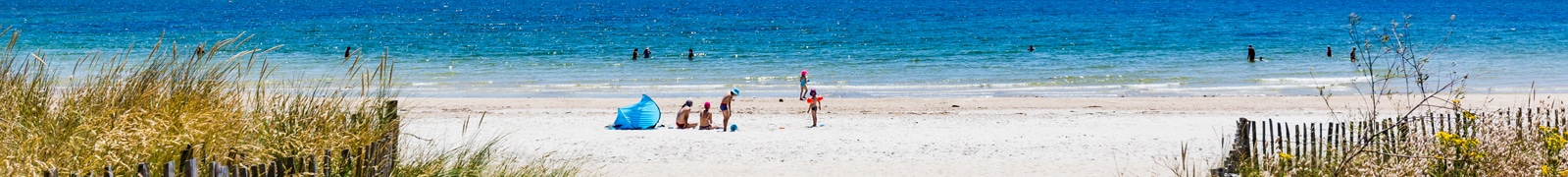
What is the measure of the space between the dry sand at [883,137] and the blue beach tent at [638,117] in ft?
0.98

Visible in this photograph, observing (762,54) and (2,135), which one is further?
(762,54)

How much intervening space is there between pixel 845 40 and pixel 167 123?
38.0 metres

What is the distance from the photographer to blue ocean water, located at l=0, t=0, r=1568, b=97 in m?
24.9

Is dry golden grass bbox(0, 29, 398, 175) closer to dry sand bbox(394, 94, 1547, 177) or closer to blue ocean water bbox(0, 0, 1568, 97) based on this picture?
dry sand bbox(394, 94, 1547, 177)

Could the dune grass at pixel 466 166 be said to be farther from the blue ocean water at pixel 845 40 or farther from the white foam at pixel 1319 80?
the white foam at pixel 1319 80

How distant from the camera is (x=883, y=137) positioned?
11391 millimetres

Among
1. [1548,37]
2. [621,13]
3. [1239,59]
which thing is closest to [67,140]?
[1239,59]

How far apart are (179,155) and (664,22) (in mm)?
52790

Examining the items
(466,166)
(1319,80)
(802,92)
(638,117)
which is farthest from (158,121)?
(1319,80)

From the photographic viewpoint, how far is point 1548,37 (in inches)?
1795

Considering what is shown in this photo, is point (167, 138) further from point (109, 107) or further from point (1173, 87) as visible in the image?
point (1173, 87)

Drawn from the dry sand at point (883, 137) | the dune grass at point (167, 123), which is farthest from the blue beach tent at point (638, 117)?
the dune grass at point (167, 123)

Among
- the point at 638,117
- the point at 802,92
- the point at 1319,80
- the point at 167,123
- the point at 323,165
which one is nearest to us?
the point at 323,165

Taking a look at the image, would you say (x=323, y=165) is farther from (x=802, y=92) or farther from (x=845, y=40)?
(x=845, y=40)
